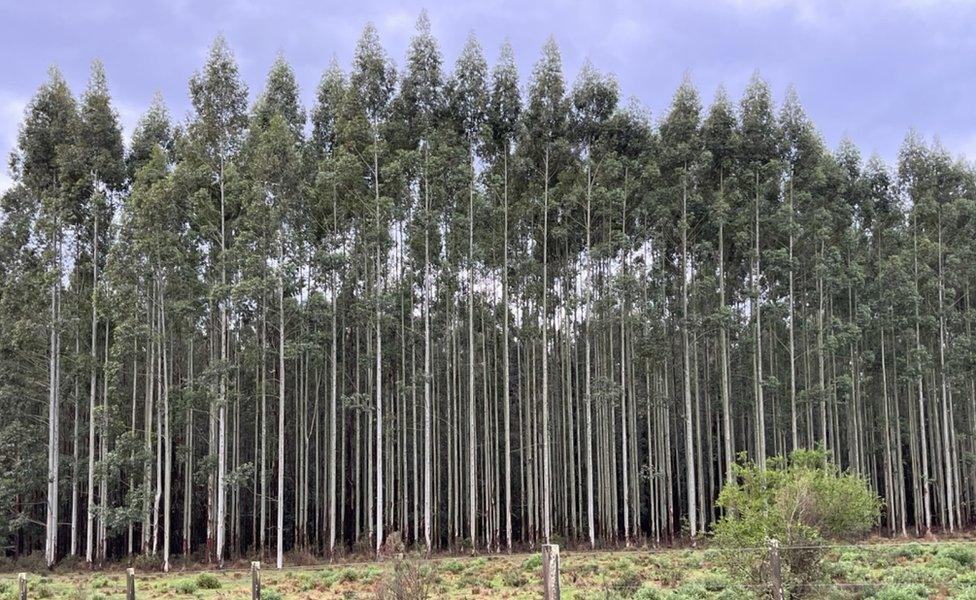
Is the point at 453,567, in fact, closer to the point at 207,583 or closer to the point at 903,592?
the point at 207,583

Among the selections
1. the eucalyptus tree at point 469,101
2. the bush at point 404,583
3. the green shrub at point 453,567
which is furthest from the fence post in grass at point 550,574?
the eucalyptus tree at point 469,101

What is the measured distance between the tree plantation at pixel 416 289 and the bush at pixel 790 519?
12307mm

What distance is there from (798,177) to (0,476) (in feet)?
92.1

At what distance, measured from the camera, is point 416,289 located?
28.9 metres

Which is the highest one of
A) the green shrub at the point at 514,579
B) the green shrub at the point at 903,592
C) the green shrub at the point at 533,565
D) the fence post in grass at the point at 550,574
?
the fence post in grass at the point at 550,574

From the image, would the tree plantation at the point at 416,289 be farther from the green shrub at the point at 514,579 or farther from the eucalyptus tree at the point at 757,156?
the green shrub at the point at 514,579

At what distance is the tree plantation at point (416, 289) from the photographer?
79.1 feet

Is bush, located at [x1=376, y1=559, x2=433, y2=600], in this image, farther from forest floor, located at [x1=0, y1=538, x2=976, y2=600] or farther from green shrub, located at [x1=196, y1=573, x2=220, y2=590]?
green shrub, located at [x1=196, y1=573, x2=220, y2=590]

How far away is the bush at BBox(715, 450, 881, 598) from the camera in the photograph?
1100 centimetres

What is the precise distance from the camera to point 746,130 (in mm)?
27719

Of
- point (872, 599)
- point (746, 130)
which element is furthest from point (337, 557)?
point (746, 130)

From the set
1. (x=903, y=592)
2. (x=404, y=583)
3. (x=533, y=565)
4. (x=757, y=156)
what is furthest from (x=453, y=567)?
(x=757, y=156)

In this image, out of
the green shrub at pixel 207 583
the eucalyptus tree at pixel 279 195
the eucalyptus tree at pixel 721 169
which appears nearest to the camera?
the green shrub at pixel 207 583

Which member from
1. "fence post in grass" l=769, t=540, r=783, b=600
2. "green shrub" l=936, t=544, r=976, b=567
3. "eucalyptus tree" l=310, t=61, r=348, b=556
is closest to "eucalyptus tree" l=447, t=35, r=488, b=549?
"eucalyptus tree" l=310, t=61, r=348, b=556
